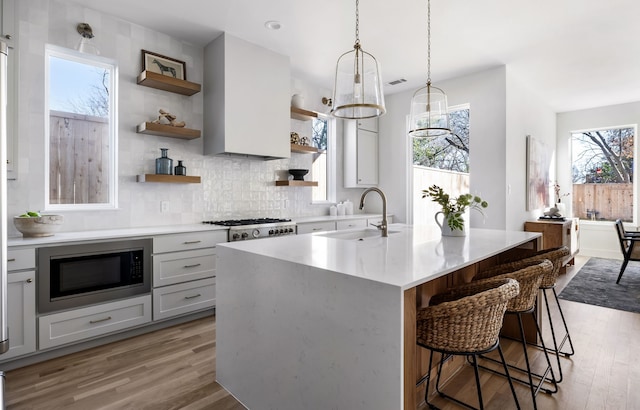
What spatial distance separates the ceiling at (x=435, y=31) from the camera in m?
2.91

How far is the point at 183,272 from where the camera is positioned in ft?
9.86

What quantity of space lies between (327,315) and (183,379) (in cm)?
131

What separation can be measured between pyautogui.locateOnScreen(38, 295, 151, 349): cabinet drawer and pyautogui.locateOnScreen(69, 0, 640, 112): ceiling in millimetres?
2496

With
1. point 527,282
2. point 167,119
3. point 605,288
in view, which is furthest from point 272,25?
point 605,288

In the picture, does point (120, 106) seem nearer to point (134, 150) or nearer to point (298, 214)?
point (134, 150)

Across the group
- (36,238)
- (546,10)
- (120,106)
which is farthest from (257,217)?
(546,10)

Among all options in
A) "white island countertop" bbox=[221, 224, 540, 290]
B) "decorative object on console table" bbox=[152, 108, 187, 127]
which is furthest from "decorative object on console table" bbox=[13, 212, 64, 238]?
"white island countertop" bbox=[221, 224, 540, 290]

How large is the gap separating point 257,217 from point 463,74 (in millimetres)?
3290

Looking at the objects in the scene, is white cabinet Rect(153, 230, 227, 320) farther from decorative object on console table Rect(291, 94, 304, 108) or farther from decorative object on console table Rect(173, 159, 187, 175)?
decorative object on console table Rect(291, 94, 304, 108)

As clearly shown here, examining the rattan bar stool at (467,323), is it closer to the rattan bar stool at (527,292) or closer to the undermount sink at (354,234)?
the rattan bar stool at (527,292)

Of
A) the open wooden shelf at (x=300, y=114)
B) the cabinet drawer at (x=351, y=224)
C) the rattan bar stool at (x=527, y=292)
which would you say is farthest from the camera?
→ the cabinet drawer at (x=351, y=224)

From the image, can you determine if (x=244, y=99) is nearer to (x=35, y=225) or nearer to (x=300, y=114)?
(x=300, y=114)

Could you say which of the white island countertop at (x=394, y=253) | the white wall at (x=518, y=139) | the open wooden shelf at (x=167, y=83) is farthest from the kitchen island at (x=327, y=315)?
the white wall at (x=518, y=139)

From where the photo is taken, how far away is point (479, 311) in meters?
1.30
